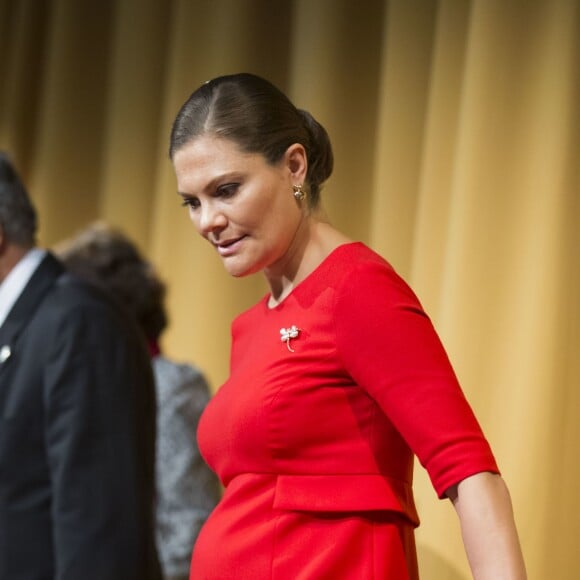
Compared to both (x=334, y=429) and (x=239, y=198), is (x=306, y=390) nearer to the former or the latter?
(x=334, y=429)

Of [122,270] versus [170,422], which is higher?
[122,270]

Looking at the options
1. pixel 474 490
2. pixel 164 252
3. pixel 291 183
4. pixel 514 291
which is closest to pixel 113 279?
pixel 164 252

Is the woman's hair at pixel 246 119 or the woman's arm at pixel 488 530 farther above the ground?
the woman's hair at pixel 246 119

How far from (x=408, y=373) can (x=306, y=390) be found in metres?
0.14

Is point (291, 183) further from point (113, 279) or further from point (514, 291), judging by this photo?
point (113, 279)

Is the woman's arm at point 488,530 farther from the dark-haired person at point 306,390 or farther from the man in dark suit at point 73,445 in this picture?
the man in dark suit at point 73,445

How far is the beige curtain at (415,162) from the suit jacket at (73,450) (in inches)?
29.3

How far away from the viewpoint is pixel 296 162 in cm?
147

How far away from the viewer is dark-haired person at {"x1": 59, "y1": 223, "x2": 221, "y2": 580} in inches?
93.4

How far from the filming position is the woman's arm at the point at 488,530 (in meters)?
1.23

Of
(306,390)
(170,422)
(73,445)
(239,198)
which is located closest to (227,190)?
(239,198)

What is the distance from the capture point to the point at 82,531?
5.20ft

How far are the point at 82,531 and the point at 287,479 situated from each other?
1.18ft

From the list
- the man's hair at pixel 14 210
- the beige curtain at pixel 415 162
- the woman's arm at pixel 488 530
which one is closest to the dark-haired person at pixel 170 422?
the beige curtain at pixel 415 162
